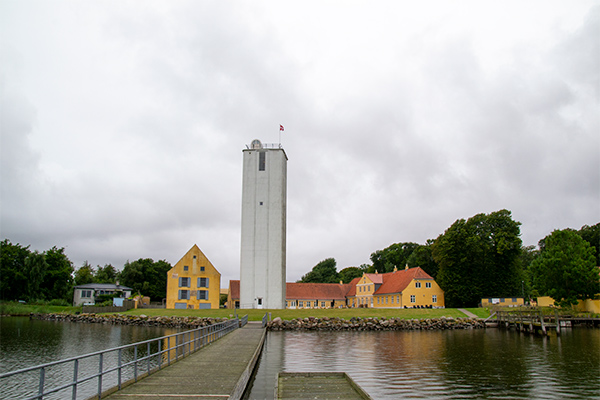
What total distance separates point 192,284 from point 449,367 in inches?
1740

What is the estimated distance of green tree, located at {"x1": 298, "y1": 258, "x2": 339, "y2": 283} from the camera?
102 metres

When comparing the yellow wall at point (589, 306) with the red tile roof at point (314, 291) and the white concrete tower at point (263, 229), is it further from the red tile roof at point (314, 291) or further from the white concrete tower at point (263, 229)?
the red tile roof at point (314, 291)

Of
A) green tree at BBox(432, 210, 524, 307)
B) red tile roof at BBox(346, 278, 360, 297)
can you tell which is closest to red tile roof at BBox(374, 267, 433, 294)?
green tree at BBox(432, 210, 524, 307)

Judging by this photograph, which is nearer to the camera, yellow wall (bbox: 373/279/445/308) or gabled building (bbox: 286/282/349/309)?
yellow wall (bbox: 373/279/445/308)

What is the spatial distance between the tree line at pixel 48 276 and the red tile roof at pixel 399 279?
42.0 meters

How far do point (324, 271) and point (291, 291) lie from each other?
25.9 metres

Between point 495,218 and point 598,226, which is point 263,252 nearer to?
point 495,218

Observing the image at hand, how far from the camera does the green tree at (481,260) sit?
61812 millimetres

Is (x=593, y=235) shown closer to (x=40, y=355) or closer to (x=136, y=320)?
(x=136, y=320)

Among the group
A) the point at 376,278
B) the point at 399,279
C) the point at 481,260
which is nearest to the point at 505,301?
the point at 481,260

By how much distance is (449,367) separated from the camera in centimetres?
1944

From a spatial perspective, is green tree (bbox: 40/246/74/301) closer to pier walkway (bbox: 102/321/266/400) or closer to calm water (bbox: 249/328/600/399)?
calm water (bbox: 249/328/600/399)

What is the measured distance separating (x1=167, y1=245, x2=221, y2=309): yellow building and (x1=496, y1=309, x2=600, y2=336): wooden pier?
35483mm

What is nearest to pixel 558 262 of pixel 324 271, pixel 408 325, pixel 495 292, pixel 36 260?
pixel 495 292
